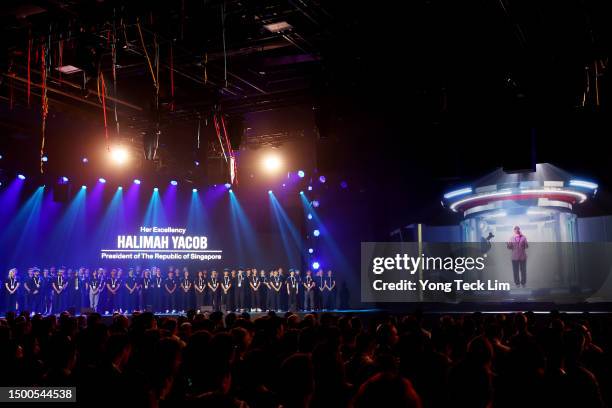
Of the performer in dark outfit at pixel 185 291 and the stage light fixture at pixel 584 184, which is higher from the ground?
the stage light fixture at pixel 584 184

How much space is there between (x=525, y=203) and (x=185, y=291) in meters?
12.2

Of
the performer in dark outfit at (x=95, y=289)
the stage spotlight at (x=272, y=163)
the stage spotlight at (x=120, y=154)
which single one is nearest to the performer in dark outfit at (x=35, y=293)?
the performer in dark outfit at (x=95, y=289)

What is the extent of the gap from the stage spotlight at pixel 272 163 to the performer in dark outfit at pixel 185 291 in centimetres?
500

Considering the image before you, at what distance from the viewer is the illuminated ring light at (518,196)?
14.6m

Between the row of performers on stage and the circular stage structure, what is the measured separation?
6.31 metres

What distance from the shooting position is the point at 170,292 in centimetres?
1953

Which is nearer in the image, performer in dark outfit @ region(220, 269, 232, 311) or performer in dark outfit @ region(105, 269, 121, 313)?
performer in dark outfit @ region(105, 269, 121, 313)

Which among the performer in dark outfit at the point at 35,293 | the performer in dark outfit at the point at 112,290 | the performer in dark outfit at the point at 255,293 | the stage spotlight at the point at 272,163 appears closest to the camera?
the performer in dark outfit at the point at 35,293

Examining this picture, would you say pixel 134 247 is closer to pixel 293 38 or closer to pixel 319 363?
pixel 293 38

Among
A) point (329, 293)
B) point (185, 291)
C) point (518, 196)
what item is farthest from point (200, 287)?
point (518, 196)

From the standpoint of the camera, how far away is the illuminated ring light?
574 inches

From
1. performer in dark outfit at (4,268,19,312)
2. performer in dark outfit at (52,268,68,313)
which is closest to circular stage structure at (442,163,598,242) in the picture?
performer in dark outfit at (52,268,68,313)

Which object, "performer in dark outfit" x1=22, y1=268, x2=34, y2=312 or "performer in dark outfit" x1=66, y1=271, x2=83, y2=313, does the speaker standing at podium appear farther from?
"performer in dark outfit" x1=22, y1=268, x2=34, y2=312

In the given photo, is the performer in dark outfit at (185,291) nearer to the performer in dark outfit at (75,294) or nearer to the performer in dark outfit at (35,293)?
the performer in dark outfit at (75,294)
